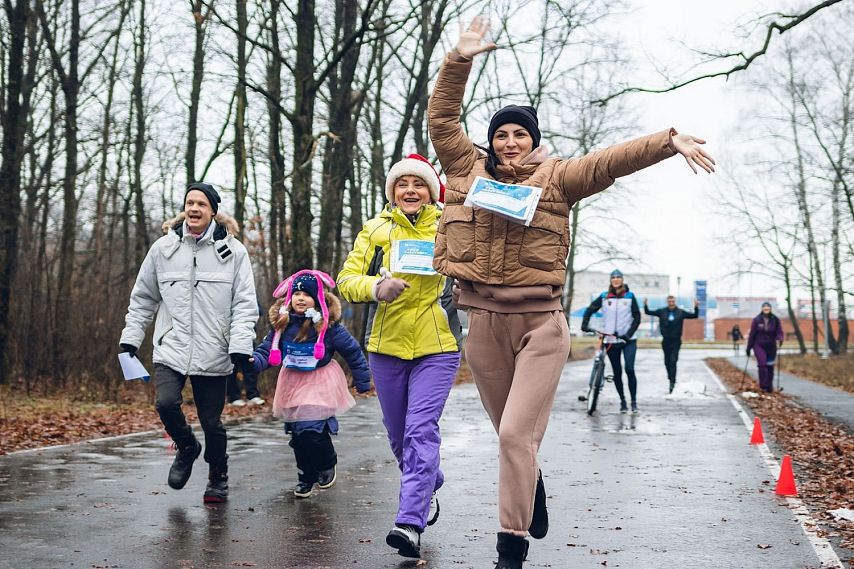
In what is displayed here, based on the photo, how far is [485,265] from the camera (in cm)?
535

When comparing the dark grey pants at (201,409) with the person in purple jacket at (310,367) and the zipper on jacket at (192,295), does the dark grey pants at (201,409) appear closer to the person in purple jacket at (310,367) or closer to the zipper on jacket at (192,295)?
the zipper on jacket at (192,295)

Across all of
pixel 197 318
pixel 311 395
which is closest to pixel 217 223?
pixel 197 318

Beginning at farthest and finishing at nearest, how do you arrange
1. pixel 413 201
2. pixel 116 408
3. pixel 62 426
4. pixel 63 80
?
pixel 63 80, pixel 116 408, pixel 62 426, pixel 413 201

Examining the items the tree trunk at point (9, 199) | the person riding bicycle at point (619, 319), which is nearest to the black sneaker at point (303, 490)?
the person riding bicycle at point (619, 319)

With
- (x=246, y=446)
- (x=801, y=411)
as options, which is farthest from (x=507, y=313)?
(x=801, y=411)

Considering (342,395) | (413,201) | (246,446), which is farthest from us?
(246,446)

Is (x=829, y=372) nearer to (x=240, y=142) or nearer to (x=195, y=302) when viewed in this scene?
(x=240, y=142)

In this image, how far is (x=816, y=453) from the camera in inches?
455

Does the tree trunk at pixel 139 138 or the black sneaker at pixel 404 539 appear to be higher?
the tree trunk at pixel 139 138

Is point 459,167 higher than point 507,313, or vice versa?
point 459,167

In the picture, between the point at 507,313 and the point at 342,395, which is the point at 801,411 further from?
the point at 507,313

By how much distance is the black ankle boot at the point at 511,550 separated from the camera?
510 centimetres

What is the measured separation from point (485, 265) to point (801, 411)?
1433 centimetres

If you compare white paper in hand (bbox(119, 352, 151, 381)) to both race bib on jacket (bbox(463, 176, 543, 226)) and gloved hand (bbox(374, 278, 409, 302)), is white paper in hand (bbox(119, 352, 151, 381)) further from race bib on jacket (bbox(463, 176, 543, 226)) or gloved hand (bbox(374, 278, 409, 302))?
race bib on jacket (bbox(463, 176, 543, 226))
